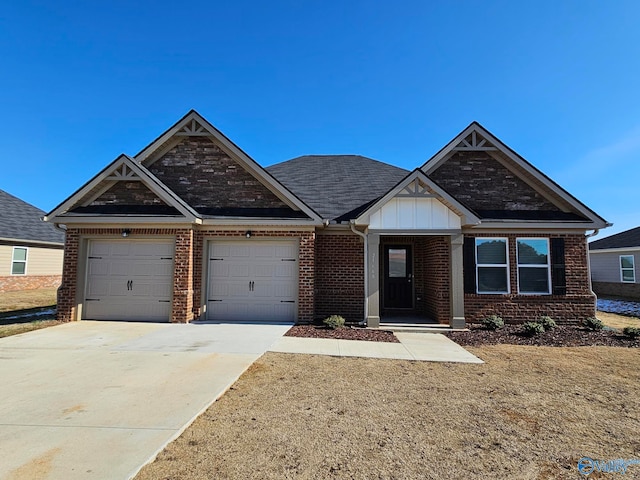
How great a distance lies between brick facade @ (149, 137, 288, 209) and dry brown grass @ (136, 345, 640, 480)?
19.9 feet

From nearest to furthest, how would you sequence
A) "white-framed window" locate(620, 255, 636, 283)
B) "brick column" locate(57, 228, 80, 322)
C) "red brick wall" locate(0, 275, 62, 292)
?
"brick column" locate(57, 228, 80, 322), "red brick wall" locate(0, 275, 62, 292), "white-framed window" locate(620, 255, 636, 283)

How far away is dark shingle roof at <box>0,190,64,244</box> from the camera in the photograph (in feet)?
65.2

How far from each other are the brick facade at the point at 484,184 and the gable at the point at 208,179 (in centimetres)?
564

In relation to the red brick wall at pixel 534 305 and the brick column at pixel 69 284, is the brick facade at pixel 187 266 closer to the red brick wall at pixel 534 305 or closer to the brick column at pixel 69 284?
the brick column at pixel 69 284

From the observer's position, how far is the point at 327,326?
9562 mm

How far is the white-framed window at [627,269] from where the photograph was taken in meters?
20.8

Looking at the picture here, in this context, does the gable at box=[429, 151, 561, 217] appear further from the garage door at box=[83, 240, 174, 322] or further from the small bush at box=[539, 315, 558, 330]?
the garage door at box=[83, 240, 174, 322]

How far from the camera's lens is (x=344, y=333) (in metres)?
9.00

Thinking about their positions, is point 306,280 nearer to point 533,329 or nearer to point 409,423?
point 533,329

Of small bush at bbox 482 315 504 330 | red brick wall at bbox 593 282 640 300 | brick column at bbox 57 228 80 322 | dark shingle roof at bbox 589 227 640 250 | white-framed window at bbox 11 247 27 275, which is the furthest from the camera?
dark shingle roof at bbox 589 227 640 250

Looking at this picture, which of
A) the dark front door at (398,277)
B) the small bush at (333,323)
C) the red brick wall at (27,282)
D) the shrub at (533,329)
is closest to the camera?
the shrub at (533,329)

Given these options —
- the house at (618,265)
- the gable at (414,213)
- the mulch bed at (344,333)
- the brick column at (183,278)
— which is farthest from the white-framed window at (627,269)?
the brick column at (183,278)

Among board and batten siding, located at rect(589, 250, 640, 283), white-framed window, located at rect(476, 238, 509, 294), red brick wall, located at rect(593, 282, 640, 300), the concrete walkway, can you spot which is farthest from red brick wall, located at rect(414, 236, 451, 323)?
board and batten siding, located at rect(589, 250, 640, 283)

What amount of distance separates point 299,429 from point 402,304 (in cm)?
927
